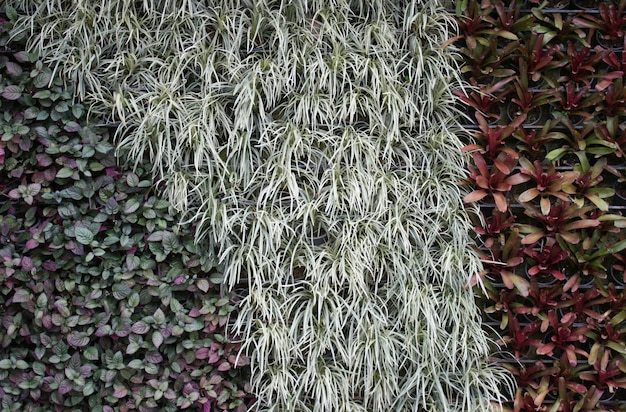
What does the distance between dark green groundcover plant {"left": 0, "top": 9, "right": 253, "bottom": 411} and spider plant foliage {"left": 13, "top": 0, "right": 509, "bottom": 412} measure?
0.12 m

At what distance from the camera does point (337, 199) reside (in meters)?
2.33

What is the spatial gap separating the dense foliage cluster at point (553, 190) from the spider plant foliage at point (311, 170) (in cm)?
16

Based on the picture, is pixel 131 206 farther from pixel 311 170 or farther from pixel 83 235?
pixel 311 170

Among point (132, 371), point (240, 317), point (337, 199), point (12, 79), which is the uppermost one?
point (12, 79)

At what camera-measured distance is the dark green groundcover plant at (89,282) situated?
2.34 m

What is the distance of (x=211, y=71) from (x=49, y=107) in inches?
28.0

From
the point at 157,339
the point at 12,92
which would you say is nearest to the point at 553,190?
the point at 157,339

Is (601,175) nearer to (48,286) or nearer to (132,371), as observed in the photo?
(132,371)

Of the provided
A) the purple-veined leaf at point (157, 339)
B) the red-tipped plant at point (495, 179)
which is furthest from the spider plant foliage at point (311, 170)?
the purple-veined leaf at point (157, 339)

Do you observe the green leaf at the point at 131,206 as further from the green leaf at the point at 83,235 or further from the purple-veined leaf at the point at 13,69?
the purple-veined leaf at the point at 13,69

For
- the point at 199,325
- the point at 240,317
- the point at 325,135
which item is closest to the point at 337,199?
the point at 325,135

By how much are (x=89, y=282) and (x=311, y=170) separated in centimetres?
105

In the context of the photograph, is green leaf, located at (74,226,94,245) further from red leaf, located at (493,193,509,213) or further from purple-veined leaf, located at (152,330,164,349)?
red leaf, located at (493,193,509,213)

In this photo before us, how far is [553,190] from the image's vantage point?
2477 mm
